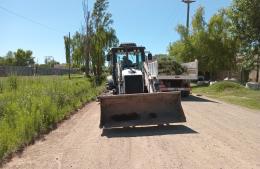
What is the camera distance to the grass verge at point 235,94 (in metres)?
21.9

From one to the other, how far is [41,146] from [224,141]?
4.27 meters

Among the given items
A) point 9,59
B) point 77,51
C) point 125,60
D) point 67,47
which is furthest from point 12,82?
point 9,59

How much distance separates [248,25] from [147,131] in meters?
20.4

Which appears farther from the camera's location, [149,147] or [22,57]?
[22,57]

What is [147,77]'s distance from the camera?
50.5 feet

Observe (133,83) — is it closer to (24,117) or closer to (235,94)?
(24,117)

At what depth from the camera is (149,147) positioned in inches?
355

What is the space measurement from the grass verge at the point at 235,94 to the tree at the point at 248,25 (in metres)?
2.96

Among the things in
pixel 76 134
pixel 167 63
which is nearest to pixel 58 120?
pixel 76 134

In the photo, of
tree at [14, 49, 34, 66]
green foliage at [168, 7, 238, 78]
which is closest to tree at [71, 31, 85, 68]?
green foliage at [168, 7, 238, 78]

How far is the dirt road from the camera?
7598 millimetres

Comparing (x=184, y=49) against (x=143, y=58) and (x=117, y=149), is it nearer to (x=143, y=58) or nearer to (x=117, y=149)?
(x=143, y=58)

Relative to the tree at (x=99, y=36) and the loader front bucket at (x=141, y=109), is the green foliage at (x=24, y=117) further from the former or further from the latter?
the tree at (x=99, y=36)

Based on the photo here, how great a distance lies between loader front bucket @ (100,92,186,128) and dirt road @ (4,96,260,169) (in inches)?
10.3
